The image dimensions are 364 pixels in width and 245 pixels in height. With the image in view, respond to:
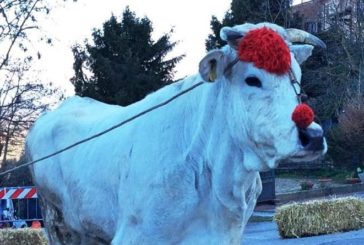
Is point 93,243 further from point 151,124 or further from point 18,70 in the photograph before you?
point 18,70

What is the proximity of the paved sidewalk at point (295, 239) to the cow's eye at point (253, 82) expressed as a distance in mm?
9918

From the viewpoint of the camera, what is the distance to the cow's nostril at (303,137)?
3881mm

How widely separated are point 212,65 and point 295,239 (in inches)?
497

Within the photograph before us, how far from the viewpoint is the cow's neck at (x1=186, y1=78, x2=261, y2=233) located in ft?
14.7

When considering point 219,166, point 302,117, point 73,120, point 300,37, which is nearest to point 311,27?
point 73,120

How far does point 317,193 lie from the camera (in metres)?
29.2

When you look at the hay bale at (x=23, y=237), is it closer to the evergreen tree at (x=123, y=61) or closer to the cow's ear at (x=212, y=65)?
the cow's ear at (x=212, y=65)

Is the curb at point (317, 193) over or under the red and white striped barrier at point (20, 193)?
under

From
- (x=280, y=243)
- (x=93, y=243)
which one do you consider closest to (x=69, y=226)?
(x=93, y=243)

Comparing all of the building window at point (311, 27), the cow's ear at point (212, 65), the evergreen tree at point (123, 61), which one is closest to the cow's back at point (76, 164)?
the cow's ear at point (212, 65)

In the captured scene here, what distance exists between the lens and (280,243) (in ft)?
51.8

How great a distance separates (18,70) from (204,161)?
27511 millimetres

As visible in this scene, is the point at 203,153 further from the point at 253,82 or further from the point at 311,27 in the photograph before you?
the point at 311,27

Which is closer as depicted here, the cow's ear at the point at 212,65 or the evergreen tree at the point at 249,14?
the cow's ear at the point at 212,65
